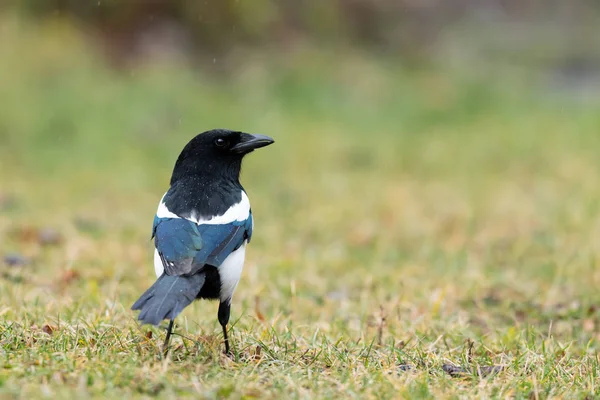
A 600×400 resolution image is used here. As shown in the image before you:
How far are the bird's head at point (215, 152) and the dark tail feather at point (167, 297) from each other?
0.80 metres

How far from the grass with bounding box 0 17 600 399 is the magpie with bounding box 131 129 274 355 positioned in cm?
22

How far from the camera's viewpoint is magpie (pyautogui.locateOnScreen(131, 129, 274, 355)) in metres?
3.29

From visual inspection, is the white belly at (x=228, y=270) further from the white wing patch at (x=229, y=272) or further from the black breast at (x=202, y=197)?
the black breast at (x=202, y=197)

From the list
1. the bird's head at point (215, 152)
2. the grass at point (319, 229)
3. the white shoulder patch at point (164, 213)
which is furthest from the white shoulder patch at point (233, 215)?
the grass at point (319, 229)

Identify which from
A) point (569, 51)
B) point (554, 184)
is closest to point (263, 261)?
point (554, 184)

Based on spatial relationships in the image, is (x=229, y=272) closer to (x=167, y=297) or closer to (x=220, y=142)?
(x=167, y=297)

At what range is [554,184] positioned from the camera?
928 centimetres

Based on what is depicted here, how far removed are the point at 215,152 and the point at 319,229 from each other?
3.38 metres

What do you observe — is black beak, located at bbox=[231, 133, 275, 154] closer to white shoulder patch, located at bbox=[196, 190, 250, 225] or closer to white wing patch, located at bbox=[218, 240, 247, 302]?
white shoulder patch, located at bbox=[196, 190, 250, 225]

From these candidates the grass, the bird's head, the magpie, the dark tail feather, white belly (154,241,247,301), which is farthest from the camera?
the bird's head

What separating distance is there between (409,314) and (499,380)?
155cm

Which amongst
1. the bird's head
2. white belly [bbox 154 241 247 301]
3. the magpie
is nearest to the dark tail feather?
the magpie

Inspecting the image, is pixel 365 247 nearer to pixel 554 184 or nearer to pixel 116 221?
A: pixel 116 221

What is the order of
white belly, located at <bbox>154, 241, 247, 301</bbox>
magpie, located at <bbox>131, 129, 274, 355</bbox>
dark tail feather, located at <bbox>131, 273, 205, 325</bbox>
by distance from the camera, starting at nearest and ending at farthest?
dark tail feather, located at <bbox>131, 273, 205, 325</bbox>, magpie, located at <bbox>131, 129, 274, 355</bbox>, white belly, located at <bbox>154, 241, 247, 301</bbox>
